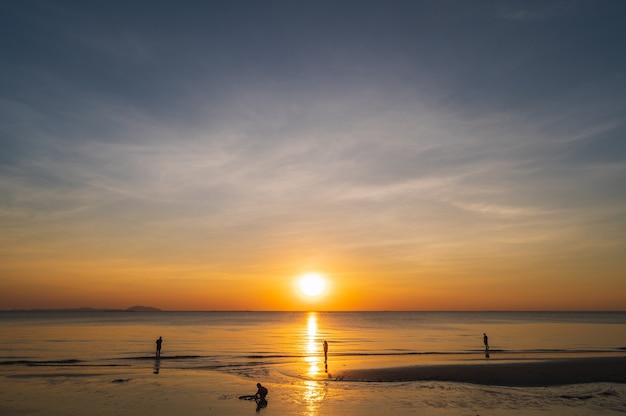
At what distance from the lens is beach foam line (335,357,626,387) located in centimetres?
3338

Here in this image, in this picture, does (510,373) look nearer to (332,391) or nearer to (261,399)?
(332,391)

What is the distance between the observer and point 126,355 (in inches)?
2034

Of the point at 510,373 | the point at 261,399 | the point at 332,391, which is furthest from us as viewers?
the point at 510,373

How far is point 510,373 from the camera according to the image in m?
36.5

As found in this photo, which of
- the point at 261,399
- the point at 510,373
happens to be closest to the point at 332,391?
the point at 261,399

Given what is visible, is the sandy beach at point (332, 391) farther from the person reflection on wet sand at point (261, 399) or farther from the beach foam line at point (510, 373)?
the person reflection on wet sand at point (261, 399)

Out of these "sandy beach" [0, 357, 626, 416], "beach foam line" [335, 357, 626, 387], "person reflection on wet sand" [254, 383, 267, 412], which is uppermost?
"person reflection on wet sand" [254, 383, 267, 412]

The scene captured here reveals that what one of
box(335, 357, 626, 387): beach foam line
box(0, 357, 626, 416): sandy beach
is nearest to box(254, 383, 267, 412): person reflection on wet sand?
box(0, 357, 626, 416): sandy beach

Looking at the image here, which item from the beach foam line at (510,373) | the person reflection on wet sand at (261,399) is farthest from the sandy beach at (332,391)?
the person reflection on wet sand at (261,399)

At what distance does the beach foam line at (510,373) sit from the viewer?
33375 millimetres

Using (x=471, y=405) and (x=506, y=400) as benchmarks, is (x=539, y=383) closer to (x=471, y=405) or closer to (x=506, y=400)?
(x=506, y=400)

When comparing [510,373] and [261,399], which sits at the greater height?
[261,399]

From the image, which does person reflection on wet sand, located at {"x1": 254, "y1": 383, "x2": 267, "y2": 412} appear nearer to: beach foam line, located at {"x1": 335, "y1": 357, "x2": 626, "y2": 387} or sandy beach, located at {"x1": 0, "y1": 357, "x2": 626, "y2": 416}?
sandy beach, located at {"x1": 0, "y1": 357, "x2": 626, "y2": 416}

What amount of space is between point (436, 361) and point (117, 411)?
107ft
